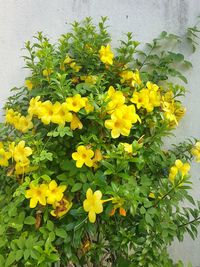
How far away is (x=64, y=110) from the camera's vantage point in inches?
60.9

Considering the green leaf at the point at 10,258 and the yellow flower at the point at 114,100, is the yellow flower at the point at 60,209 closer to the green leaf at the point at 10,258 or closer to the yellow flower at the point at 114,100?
the green leaf at the point at 10,258

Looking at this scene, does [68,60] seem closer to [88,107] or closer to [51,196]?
[88,107]

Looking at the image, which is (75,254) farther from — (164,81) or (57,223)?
(164,81)

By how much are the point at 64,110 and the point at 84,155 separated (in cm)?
25

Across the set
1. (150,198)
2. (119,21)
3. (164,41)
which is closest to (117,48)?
(119,21)

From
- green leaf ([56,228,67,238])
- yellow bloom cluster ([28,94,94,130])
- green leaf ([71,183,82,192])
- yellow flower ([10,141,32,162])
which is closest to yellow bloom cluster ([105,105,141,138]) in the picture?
yellow bloom cluster ([28,94,94,130])

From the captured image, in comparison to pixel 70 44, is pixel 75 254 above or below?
below

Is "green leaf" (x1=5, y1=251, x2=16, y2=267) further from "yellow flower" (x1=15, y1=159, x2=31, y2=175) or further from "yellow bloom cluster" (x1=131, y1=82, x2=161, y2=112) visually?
"yellow bloom cluster" (x1=131, y1=82, x2=161, y2=112)

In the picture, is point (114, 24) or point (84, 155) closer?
point (84, 155)

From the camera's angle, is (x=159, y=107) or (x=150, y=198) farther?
(x=159, y=107)

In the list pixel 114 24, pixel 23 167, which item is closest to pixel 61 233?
pixel 23 167

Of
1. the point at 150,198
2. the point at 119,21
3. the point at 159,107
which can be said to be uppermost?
the point at 119,21

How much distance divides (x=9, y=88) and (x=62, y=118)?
31.5 inches

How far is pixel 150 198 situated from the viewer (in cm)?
166
